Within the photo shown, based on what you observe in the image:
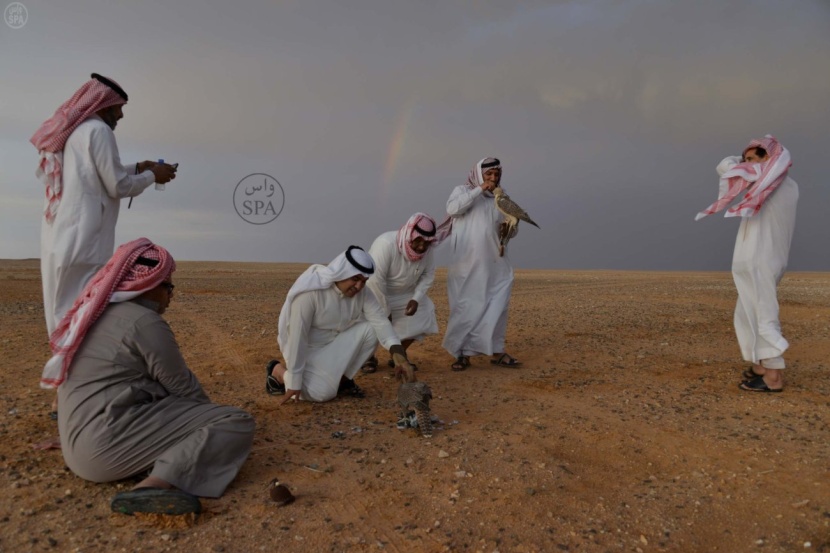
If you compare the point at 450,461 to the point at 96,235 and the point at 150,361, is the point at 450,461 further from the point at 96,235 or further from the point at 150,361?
the point at 96,235

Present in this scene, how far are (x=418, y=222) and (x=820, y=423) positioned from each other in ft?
12.5

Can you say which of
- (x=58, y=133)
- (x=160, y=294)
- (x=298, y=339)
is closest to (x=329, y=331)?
(x=298, y=339)

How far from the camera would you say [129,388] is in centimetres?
322

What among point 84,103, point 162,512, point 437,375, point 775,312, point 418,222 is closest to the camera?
point 162,512

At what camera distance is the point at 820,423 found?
4.71m

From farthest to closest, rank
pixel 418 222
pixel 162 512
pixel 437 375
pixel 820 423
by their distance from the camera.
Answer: pixel 437 375 → pixel 418 222 → pixel 820 423 → pixel 162 512

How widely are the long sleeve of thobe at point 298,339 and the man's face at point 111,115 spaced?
192 centimetres

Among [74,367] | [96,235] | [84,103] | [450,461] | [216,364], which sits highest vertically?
[84,103]

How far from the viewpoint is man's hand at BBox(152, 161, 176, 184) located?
4.69 metres

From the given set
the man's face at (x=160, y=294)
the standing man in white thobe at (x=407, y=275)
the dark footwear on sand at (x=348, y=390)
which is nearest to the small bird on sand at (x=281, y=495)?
the man's face at (x=160, y=294)

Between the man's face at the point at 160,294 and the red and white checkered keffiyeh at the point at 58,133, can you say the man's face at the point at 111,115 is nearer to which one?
the red and white checkered keffiyeh at the point at 58,133

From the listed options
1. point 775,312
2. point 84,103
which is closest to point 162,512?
point 84,103

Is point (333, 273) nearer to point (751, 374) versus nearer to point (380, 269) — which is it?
point (380, 269)

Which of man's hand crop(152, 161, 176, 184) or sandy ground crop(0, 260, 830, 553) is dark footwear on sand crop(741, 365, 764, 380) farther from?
man's hand crop(152, 161, 176, 184)
